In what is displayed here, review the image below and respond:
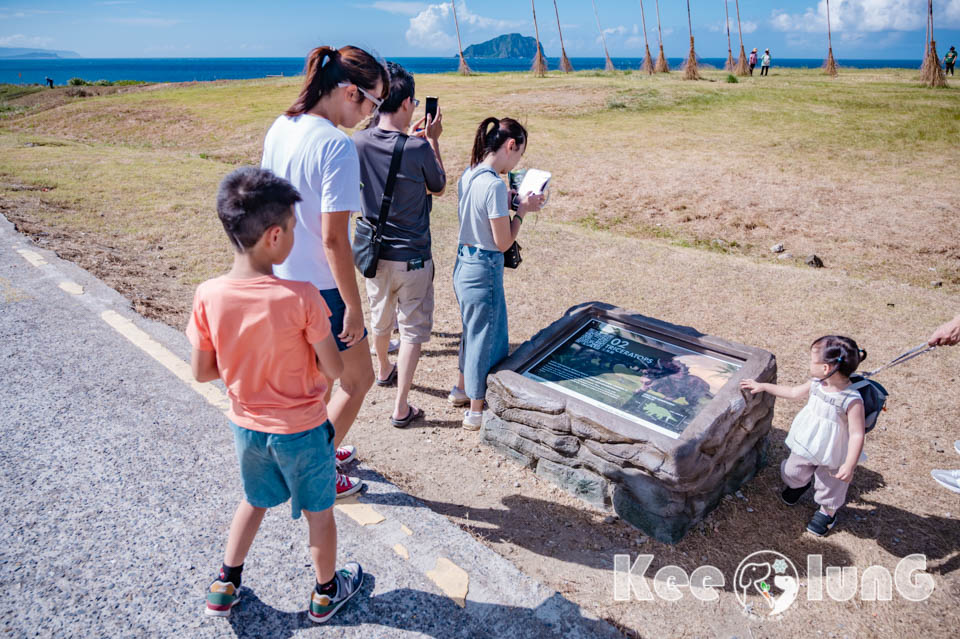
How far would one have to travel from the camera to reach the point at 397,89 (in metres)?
3.27

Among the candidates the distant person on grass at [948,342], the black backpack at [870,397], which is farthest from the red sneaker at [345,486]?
the distant person on grass at [948,342]

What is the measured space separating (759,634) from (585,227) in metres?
7.30

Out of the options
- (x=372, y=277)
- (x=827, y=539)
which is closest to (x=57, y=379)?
(x=372, y=277)

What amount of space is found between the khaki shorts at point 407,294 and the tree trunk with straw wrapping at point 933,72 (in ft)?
70.5

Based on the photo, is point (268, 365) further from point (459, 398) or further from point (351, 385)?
point (459, 398)

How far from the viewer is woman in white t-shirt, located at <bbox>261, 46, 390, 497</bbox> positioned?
2467 mm

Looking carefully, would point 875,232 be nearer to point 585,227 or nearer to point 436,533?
point 585,227

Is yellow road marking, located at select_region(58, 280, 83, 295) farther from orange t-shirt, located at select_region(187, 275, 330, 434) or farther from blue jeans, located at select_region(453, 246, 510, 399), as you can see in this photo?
orange t-shirt, located at select_region(187, 275, 330, 434)

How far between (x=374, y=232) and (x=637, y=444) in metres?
1.90

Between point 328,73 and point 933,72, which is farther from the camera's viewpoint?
point 933,72

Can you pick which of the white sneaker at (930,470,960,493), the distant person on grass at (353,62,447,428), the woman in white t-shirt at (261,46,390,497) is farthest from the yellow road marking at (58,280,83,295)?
the white sneaker at (930,470,960,493)

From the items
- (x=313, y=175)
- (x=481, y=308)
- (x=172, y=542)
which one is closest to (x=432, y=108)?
(x=481, y=308)

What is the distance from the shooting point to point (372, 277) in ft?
11.9

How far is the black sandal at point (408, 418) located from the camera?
3.93 metres
